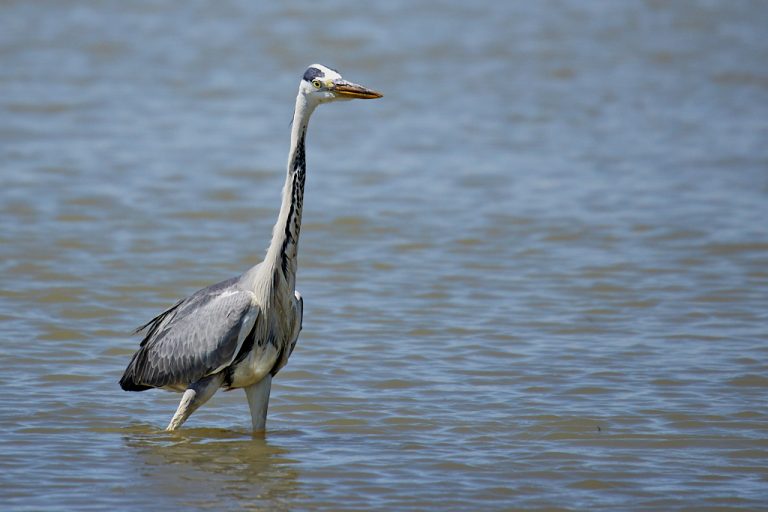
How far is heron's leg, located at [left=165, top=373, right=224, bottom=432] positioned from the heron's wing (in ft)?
0.16

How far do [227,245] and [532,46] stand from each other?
10.6 meters

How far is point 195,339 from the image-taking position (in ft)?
24.1

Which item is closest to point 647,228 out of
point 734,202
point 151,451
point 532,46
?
point 734,202

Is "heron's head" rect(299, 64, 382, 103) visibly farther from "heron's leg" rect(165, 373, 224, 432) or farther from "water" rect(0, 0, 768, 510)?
"water" rect(0, 0, 768, 510)

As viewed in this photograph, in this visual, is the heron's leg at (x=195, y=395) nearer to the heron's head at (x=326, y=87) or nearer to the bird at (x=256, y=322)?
the bird at (x=256, y=322)

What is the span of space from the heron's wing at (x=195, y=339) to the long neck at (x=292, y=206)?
248mm

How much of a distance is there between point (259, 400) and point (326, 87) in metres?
1.81

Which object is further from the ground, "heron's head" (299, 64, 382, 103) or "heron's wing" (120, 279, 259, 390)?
"heron's head" (299, 64, 382, 103)

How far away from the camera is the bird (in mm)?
7273

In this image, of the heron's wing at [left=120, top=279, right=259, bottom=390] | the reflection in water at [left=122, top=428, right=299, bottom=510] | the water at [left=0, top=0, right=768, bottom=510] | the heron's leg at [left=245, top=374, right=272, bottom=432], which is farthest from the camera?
the heron's leg at [left=245, top=374, right=272, bottom=432]

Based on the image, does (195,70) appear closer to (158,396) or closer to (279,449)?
(158,396)

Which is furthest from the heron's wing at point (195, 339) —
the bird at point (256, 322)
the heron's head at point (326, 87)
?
the heron's head at point (326, 87)

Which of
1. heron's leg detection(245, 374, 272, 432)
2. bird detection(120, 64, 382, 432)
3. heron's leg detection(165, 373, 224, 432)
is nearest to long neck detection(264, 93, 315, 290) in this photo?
bird detection(120, 64, 382, 432)

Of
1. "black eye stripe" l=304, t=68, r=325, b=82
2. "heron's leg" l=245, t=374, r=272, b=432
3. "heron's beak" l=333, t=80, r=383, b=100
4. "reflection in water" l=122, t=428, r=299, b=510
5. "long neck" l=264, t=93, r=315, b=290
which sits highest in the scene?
"black eye stripe" l=304, t=68, r=325, b=82
